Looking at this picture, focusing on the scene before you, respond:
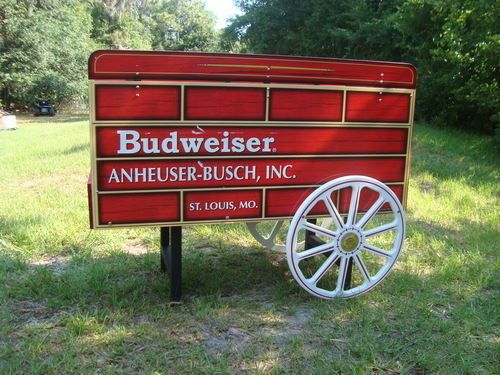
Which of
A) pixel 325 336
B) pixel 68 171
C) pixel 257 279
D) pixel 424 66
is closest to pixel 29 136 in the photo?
pixel 68 171

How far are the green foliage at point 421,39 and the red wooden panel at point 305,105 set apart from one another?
7064 millimetres

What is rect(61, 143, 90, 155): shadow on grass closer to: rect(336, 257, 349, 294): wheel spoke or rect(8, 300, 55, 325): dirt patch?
rect(8, 300, 55, 325): dirt patch

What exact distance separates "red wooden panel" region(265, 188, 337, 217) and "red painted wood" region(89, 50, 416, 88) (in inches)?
28.6

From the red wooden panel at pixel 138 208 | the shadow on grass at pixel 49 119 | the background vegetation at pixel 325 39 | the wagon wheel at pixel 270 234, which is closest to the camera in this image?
the red wooden panel at pixel 138 208

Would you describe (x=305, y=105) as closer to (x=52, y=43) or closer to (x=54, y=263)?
(x=54, y=263)

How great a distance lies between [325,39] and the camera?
1992 cm

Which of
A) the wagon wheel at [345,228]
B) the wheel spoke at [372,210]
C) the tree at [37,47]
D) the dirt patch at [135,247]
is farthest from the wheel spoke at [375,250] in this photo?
the tree at [37,47]

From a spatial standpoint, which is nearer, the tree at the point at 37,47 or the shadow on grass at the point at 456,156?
the shadow on grass at the point at 456,156

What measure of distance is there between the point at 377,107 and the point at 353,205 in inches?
27.6

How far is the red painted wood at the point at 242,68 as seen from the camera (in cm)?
293

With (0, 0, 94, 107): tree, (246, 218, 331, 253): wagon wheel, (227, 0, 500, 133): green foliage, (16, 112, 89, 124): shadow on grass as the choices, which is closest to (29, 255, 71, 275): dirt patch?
(246, 218, 331, 253): wagon wheel

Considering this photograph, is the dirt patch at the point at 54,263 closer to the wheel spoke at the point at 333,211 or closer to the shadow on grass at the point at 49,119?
the wheel spoke at the point at 333,211

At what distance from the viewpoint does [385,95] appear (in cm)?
352

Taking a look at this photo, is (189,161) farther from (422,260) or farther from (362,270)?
(422,260)
